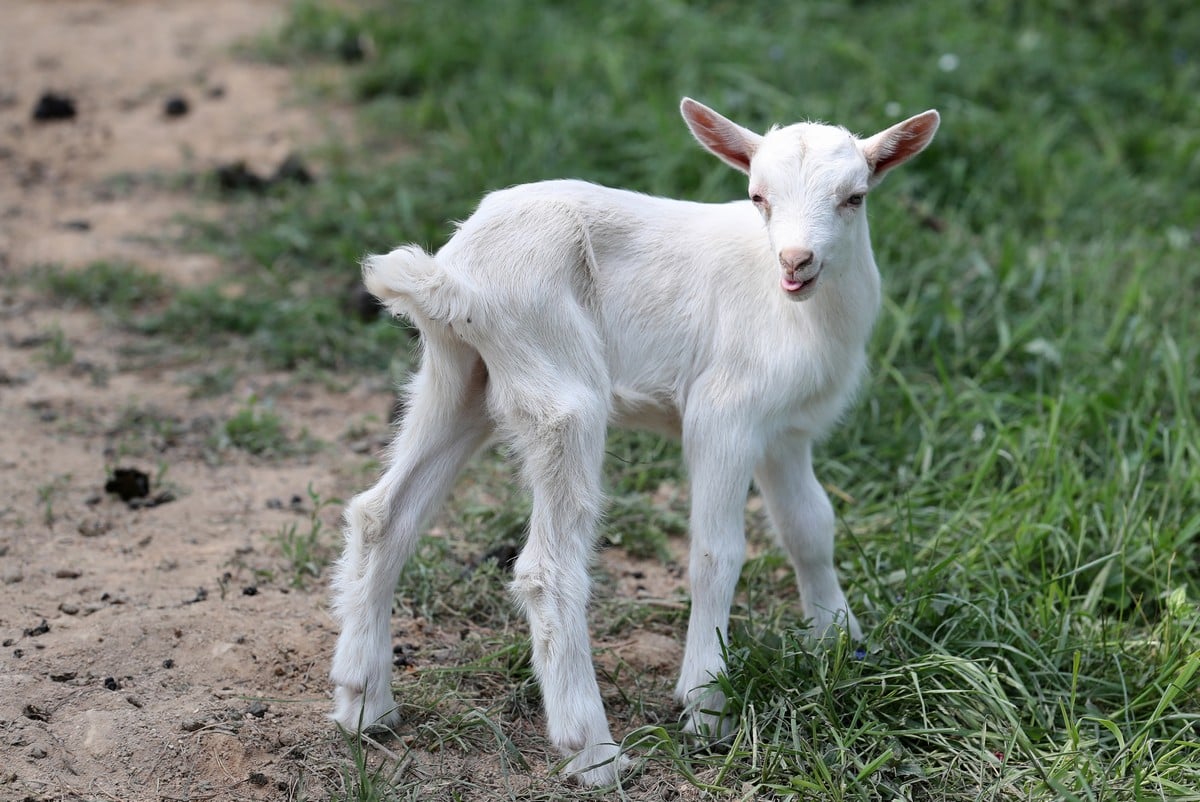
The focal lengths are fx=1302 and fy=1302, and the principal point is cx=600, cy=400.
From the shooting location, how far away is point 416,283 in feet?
12.9

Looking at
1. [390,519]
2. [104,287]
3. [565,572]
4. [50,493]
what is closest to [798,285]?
[565,572]

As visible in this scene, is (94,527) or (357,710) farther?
(94,527)

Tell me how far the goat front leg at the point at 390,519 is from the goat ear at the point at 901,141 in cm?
144

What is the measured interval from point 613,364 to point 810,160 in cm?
91

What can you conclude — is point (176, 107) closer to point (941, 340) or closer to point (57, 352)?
point (57, 352)

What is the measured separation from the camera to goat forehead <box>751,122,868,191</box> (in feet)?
13.1

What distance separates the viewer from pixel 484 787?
3.94 meters

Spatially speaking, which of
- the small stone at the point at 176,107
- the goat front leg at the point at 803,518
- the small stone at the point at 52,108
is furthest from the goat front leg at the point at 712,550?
the small stone at the point at 52,108

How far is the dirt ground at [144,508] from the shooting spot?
156 inches

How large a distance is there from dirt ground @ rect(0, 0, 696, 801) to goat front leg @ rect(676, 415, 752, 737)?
56 cm

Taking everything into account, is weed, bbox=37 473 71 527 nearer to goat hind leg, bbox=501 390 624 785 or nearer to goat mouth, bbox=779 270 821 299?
goat hind leg, bbox=501 390 624 785

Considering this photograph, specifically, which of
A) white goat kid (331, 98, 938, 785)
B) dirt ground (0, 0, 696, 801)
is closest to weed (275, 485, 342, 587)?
dirt ground (0, 0, 696, 801)

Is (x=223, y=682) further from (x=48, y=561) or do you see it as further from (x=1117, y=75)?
(x=1117, y=75)

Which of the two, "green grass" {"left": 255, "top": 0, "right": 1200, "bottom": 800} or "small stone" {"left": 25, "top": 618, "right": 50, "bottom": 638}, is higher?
"green grass" {"left": 255, "top": 0, "right": 1200, "bottom": 800}
